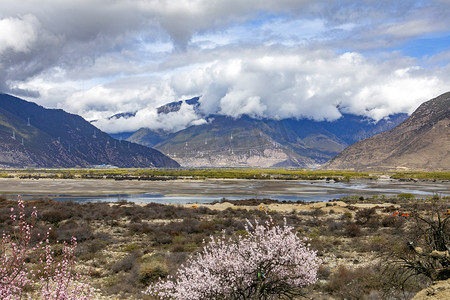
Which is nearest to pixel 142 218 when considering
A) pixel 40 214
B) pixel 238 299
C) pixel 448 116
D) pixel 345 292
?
pixel 40 214

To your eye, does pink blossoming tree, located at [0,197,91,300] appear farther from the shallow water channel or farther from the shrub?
the shallow water channel

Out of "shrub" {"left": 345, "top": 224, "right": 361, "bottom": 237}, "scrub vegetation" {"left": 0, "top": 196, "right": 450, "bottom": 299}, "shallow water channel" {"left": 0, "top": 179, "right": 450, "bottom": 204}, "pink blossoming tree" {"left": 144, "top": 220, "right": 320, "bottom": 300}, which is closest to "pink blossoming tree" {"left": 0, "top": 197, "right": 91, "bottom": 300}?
"scrub vegetation" {"left": 0, "top": 196, "right": 450, "bottom": 299}

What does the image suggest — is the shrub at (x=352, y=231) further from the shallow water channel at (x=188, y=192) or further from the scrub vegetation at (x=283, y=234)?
the shallow water channel at (x=188, y=192)

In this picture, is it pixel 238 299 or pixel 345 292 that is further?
pixel 345 292

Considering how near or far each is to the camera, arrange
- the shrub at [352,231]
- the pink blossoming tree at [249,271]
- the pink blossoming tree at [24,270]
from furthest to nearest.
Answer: the shrub at [352,231] < the pink blossoming tree at [249,271] < the pink blossoming tree at [24,270]

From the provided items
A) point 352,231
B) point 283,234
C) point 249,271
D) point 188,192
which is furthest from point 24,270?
point 188,192

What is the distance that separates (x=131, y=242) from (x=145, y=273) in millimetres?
8239

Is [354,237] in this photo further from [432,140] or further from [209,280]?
[432,140]

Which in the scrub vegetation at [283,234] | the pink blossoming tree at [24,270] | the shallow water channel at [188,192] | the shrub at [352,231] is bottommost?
the shallow water channel at [188,192]

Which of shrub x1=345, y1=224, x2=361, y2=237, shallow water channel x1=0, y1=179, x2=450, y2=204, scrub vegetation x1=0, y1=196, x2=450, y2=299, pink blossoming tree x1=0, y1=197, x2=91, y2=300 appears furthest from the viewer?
shallow water channel x1=0, y1=179, x2=450, y2=204

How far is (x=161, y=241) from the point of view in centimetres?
2017

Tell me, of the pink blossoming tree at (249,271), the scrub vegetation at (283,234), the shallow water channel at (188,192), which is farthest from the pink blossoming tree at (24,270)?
the shallow water channel at (188,192)

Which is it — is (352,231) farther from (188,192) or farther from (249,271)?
(188,192)

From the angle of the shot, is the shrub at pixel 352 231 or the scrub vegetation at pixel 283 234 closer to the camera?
the scrub vegetation at pixel 283 234
